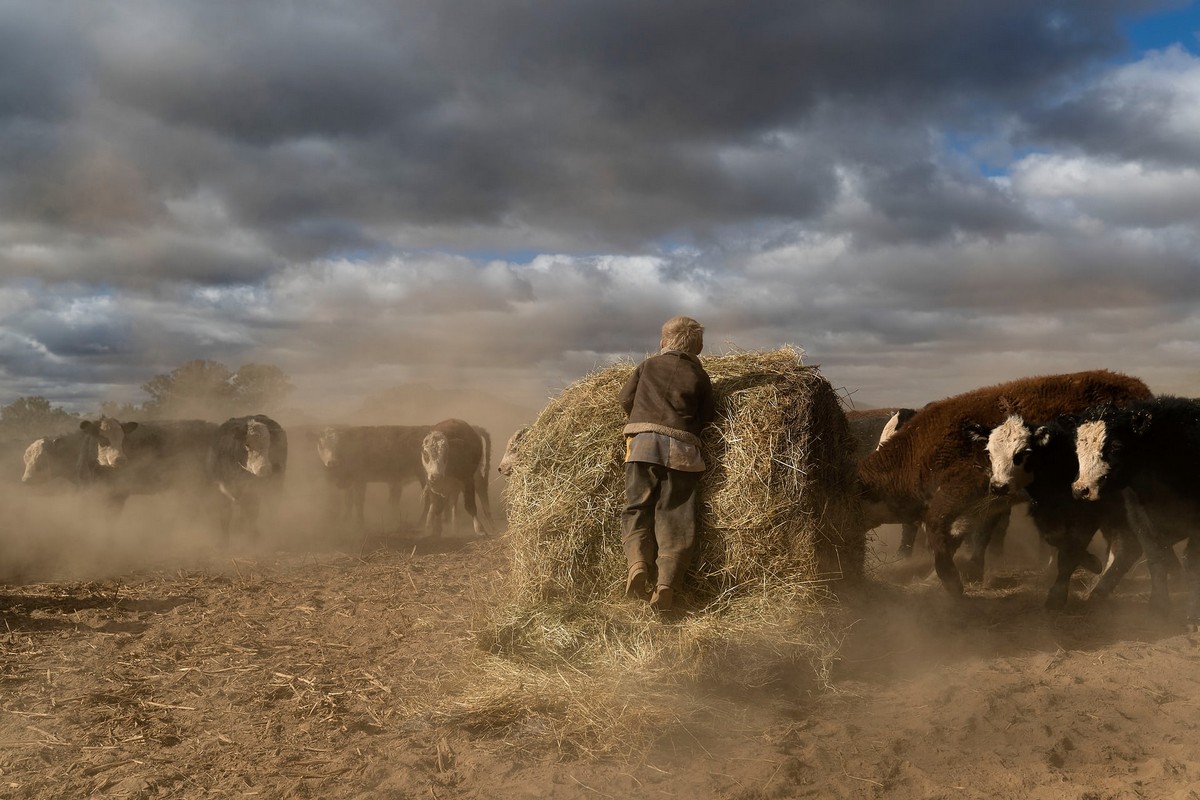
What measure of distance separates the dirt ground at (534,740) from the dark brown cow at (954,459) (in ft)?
2.55

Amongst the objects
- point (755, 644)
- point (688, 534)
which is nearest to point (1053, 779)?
point (755, 644)

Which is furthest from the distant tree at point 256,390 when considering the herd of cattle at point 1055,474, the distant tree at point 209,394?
the herd of cattle at point 1055,474

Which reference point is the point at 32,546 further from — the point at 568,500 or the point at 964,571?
the point at 964,571

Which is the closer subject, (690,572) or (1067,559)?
(690,572)

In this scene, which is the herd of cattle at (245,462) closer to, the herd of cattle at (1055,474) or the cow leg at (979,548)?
the herd of cattle at (1055,474)

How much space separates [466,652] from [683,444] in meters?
2.56

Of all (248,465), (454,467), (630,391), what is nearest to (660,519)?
(630,391)

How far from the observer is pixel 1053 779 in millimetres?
4562

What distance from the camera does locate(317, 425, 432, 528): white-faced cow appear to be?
1827 cm

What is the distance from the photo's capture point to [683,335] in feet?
22.6

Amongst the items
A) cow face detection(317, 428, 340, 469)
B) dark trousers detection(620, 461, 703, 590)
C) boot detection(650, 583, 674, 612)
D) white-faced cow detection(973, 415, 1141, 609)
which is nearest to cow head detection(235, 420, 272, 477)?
cow face detection(317, 428, 340, 469)

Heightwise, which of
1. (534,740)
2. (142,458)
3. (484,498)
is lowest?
(534,740)

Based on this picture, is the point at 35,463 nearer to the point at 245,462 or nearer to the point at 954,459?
the point at 245,462

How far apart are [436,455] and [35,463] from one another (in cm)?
860
